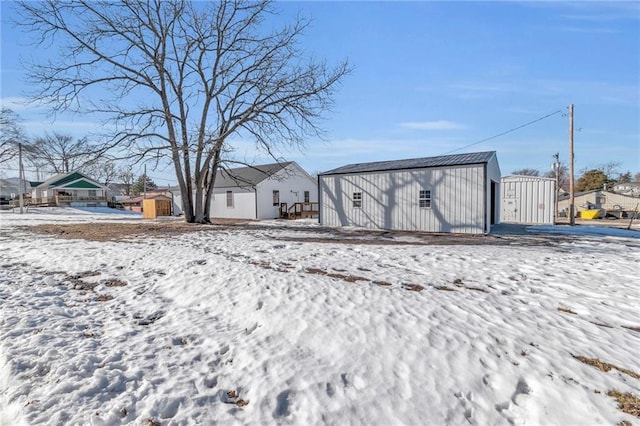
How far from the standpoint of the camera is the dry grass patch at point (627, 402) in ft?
8.46

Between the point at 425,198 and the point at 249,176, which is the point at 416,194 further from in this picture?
the point at 249,176

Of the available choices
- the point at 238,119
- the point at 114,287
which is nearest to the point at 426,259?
the point at 114,287

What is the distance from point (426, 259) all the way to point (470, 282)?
1.84m

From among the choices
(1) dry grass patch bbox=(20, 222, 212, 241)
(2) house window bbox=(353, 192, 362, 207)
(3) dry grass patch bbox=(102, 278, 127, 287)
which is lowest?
(3) dry grass patch bbox=(102, 278, 127, 287)

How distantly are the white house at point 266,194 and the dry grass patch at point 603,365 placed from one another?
21069 millimetres

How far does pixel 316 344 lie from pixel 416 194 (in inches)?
491

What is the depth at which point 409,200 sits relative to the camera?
49.9ft

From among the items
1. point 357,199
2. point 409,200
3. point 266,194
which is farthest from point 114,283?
point 266,194

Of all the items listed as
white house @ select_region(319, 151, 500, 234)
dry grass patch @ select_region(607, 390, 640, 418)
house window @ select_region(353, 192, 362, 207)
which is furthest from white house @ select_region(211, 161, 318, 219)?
dry grass patch @ select_region(607, 390, 640, 418)

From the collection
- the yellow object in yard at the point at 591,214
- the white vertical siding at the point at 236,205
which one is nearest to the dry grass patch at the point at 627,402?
the white vertical siding at the point at 236,205

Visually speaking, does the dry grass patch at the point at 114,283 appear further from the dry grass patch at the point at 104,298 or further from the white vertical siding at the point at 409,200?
the white vertical siding at the point at 409,200

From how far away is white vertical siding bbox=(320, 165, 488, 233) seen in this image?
13617 mm

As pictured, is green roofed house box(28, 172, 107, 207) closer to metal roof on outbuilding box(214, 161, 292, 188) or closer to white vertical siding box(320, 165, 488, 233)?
metal roof on outbuilding box(214, 161, 292, 188)

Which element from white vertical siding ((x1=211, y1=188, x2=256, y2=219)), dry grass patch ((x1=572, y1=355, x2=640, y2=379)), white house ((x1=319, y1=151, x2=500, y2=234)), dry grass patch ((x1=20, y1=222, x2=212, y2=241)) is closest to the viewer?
dry grass patch ((x1=572, y1=355, x2=640, y2=379))
